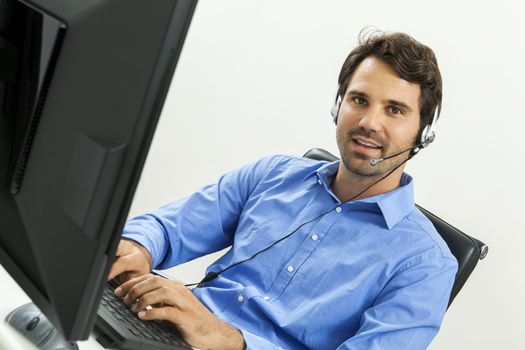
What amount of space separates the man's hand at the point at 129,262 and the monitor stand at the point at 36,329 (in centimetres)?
28

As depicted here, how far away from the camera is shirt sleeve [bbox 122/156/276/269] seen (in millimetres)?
1605

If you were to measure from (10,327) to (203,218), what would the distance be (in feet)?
2.55

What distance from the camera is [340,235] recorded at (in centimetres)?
151

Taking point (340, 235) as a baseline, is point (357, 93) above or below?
above

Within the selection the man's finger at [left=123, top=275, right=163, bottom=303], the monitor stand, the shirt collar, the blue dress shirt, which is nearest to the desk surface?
the monitor stand

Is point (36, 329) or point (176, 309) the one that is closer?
point (36, 329)

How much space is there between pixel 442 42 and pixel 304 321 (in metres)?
1.36

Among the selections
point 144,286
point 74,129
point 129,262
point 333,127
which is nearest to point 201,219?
point 129,262

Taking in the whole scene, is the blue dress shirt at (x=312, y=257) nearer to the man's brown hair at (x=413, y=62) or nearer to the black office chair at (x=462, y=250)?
the black office chair at (x=462, y=250)

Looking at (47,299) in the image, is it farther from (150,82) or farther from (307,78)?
(307,78)

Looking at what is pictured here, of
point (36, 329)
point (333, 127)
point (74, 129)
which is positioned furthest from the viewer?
point (333, 127)

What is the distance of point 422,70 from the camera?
5.20 feet

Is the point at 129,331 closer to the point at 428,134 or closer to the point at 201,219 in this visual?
the point at 201,219

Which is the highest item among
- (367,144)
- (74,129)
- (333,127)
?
(74,129)
